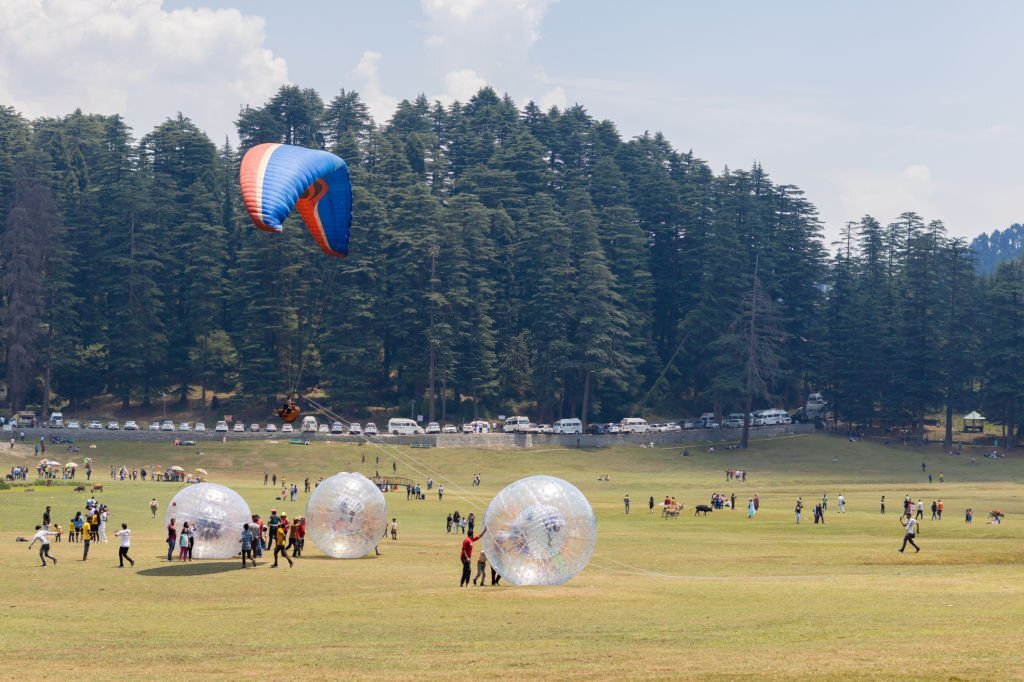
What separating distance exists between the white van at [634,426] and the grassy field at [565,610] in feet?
167

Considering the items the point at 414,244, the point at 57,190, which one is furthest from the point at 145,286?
the point at 414,244

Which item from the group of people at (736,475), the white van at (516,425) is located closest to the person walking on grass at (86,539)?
the group of people at (736,475)

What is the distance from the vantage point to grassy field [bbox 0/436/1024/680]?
1981cm

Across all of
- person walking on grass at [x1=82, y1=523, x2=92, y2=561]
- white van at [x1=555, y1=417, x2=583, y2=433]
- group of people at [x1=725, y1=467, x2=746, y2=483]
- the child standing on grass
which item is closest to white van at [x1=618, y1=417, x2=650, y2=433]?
white van at [x1=555, y1=417, x2=583, y2=433]

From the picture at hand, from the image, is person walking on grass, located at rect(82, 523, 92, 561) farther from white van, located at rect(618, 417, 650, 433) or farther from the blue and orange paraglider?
white van, located at rect(618, 417, 650, 433)

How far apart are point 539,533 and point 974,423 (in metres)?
104

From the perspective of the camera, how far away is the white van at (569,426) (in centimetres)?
10606

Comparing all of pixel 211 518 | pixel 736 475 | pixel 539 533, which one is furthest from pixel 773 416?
pixel 539 533

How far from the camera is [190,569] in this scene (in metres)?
33.2

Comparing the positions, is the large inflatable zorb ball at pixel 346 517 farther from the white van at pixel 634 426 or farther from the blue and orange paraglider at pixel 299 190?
the white van at pixel 634 426

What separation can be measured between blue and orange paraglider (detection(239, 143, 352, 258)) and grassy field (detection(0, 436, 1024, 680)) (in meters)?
11.0

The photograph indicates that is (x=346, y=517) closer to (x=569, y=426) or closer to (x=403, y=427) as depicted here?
(x=403, y=427)

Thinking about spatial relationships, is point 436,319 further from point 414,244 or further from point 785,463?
Result: point 785,463

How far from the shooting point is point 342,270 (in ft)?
383
